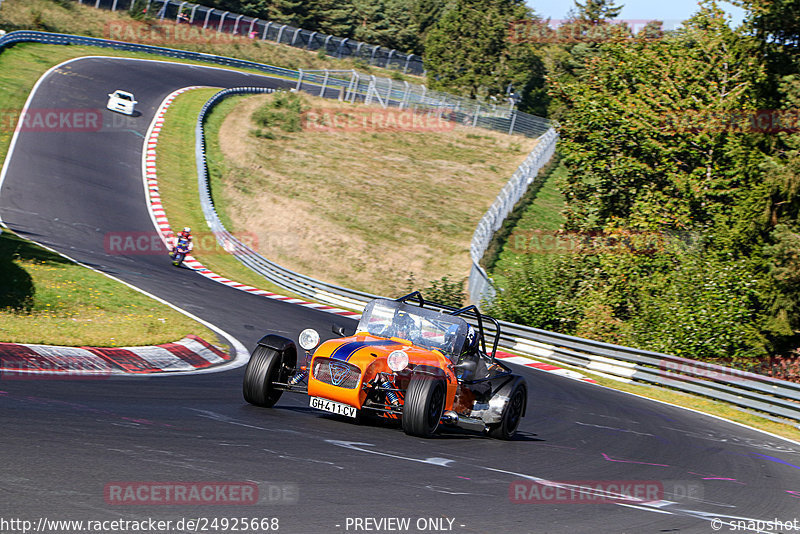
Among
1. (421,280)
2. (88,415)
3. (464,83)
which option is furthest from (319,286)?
(464,83)

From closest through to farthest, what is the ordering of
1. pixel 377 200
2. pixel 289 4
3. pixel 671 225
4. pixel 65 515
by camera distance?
pixel 65 515
pixel 671 225
pixel 377 200
pixel 289 4

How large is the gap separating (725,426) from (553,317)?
9.94 metres

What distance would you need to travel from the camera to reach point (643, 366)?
68.3ft

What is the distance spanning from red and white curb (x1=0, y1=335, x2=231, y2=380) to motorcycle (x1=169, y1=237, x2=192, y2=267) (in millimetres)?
14026

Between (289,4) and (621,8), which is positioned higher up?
(621,8)

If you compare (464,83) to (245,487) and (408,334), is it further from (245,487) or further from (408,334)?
(245,487)

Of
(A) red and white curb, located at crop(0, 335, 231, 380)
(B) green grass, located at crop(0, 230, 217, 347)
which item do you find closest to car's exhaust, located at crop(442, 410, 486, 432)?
(A) red and white curb, located at crop(0, 335, 231, 380)

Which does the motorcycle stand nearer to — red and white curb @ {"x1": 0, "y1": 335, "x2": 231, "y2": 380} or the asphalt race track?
red and white curb @ {"x1": 0, "y1": 335, "x2": 231, "y2": 380}

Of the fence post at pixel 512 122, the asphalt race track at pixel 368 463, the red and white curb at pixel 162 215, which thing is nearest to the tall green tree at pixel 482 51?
the fence post at pixel 512 122

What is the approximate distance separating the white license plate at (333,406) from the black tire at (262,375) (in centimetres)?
69

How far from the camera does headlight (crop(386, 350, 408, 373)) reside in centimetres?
871

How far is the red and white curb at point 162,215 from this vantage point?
1059 inches

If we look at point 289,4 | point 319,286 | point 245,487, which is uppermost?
point 289,4

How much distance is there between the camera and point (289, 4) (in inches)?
3349
